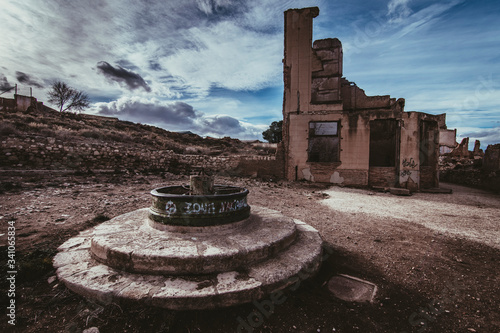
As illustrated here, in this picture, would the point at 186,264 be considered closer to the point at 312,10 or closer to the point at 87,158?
the point at 87,158

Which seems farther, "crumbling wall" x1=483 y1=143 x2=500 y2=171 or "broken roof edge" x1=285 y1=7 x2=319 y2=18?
"broken roof edge" x1=285 y1=7 x2=319 y2=18

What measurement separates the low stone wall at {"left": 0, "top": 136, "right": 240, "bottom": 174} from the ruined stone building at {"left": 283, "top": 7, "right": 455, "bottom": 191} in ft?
13.8

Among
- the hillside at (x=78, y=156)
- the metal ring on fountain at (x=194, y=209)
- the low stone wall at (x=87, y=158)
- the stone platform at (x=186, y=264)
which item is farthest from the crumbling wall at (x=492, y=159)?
the metal ring on fountain at (x=194, y=209)

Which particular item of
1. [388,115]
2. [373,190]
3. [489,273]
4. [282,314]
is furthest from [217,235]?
[388,115]

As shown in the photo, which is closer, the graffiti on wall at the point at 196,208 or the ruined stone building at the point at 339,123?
the graffiti on wall at the point at 196,208

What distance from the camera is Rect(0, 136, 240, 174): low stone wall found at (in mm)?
9180

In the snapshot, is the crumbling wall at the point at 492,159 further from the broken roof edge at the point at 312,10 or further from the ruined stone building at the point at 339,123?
the broken roof edge at the point at 312,10

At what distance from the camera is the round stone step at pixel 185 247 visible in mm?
2309

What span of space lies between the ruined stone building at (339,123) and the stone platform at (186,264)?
9.02 metres

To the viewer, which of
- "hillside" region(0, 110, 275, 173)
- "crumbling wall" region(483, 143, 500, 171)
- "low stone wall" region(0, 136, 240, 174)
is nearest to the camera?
"low stone wall" region(0, 136, 240, 174)

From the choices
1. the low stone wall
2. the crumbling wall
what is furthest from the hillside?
the crumbling wall

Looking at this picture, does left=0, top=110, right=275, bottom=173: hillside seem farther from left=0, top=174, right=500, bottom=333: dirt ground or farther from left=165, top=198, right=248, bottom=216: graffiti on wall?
left=165, top=198, right=248, bottom=216: graffiti on wall

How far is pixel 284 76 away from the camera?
12547 mm

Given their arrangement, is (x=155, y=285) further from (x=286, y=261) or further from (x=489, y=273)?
(x=489, y=273)
